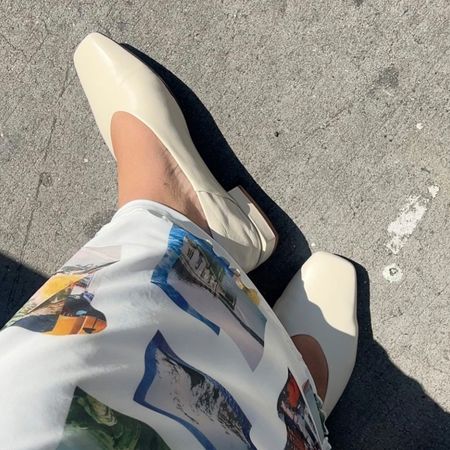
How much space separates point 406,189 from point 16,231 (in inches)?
42.1

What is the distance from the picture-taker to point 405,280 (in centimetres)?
142

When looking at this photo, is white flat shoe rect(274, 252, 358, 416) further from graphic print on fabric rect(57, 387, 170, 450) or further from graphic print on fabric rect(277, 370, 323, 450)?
graphic print on fabric rect(57, 387, 170, 450)

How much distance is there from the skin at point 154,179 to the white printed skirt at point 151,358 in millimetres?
155

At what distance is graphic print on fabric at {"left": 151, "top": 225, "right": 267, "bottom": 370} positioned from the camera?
0.99 m

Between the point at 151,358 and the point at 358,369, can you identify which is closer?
the point at 151,358

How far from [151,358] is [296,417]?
37 centimetres

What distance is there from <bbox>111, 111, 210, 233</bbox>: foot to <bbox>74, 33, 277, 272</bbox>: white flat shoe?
0.02m

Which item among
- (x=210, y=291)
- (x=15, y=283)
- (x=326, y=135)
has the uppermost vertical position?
(x=326, y=135)

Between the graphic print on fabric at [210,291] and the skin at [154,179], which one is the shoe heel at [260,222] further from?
the graphic print on fabric at [210,291]

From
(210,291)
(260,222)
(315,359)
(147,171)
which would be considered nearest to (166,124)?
(147,171)

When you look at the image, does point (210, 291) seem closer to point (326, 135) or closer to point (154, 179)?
point (154, 179)

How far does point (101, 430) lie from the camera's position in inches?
28.3

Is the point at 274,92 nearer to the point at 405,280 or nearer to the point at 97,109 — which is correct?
the point at 97,109

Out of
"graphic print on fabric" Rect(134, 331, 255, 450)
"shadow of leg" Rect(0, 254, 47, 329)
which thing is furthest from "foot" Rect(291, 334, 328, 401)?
"shadow of leg" Rect(0, 254, 47, 329)
